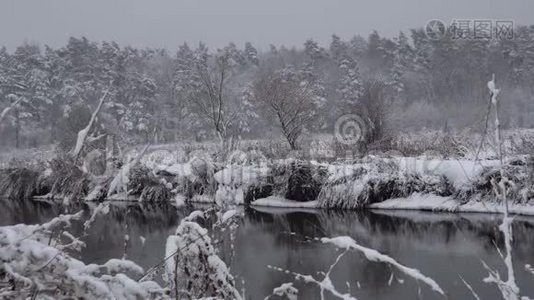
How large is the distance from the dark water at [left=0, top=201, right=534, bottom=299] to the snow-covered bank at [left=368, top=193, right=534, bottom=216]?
434 mm

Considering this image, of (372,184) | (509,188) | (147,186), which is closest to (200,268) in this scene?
(509,188)

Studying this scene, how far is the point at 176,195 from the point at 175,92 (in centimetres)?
2837

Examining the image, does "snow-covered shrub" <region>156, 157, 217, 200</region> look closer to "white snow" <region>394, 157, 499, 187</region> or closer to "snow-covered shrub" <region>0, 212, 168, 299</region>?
"white snow" <region>394, 157, 499, 187</region>

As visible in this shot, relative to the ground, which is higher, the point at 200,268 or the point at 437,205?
the point at 200,268

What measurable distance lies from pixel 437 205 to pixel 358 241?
13.8 ft

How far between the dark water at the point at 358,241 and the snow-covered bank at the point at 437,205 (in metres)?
0.43

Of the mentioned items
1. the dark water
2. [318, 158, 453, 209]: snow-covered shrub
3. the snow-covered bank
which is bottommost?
the dark water

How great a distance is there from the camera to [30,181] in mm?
21016

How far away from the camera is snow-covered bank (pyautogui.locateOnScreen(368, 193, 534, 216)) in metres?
11.3

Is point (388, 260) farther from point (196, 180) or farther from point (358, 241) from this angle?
point (196, 180)

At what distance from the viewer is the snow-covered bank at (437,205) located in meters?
11.3

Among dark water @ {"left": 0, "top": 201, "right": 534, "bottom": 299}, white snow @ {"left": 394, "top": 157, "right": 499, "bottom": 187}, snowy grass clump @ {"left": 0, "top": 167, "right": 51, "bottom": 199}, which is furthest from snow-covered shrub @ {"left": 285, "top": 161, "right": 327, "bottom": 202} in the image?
snowy grass clump @ {"left": 0, "top": 167, "right": 51, "bottom": 199}

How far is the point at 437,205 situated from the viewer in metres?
12.8

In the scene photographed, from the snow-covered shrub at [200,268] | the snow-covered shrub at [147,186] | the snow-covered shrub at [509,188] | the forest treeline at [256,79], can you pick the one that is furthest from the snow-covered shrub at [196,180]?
the forest treeline at [256,79]
